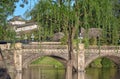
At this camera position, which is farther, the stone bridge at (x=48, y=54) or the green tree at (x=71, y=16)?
the stone bridge at (x=48, y=54)

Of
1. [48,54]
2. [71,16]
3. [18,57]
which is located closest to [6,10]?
[71,16]

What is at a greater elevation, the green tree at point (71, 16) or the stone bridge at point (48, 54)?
the green tree at point (71, 16)

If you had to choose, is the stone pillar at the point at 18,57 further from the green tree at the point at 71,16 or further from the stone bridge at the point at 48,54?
the green tree at the point at 71,16

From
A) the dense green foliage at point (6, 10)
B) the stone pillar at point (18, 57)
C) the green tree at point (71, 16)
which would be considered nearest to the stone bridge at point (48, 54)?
the stone pillar at point (18, 57)

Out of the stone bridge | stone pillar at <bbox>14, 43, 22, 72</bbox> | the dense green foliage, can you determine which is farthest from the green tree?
stone pillar at <bbox>14, 43, 22, 72</bbox>

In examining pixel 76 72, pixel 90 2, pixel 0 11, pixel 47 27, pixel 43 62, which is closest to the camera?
pixel 90 2

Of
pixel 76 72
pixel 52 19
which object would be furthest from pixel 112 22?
pixel 76 72

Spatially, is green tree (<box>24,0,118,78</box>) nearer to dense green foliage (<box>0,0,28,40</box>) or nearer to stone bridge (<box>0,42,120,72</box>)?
dense green foliage (<box>0,0,28,40</box>)

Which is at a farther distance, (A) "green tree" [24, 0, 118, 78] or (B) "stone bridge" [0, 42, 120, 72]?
(B) "stone bridge" [0, 42, 120, 72]

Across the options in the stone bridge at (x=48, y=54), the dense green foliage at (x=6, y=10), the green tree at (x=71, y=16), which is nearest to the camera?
the green tree at (x=71, y=16)

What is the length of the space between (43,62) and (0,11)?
42171 millimetres

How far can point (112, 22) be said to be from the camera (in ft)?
47.0

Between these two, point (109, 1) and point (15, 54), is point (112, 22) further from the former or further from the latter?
point (15, 54)

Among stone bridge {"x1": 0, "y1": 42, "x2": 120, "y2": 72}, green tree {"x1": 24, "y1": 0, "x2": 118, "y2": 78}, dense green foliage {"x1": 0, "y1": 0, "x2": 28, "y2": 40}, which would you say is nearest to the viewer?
green tree {"x1": 24, "y1": 0, "x2": 118, "y2": 78}
